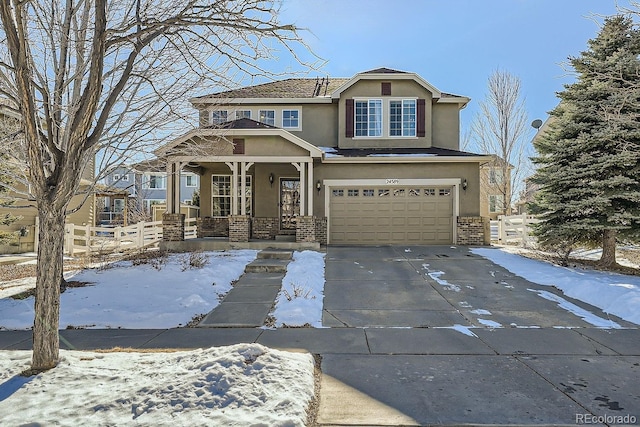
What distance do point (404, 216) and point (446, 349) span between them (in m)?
9.61

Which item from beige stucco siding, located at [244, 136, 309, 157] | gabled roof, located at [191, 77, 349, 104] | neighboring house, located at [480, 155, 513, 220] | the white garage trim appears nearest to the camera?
beige stucco siding, located at [244, 136, 309, 157]

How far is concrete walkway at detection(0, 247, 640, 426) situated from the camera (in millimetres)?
3271

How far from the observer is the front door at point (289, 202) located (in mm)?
14961

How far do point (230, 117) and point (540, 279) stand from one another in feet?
39.2

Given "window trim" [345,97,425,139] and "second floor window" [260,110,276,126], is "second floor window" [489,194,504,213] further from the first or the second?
"second floor window" [260,110,276,126]

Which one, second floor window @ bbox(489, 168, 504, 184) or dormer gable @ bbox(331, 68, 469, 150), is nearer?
dormer gable @ bbox(331, 68, 469, 150)

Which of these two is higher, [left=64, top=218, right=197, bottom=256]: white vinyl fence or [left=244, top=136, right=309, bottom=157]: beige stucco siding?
[left=244, top=136, right=309, bottom=157]: beige stucco siding

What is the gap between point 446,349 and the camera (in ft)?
15.7

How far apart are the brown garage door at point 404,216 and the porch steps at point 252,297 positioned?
431 centimetres

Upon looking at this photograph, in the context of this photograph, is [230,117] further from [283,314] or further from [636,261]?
[636,261]

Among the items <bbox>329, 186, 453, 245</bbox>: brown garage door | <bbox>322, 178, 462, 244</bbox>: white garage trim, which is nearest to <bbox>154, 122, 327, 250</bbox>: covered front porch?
<bbox>322, 178, 462, 244</bbox>: white garage trim

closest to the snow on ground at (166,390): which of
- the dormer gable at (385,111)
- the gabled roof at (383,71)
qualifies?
the dormer gable at (385,111)

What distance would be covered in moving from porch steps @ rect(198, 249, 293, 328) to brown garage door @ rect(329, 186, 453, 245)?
14.1 ft

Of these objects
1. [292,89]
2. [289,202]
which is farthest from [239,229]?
[292,89]
